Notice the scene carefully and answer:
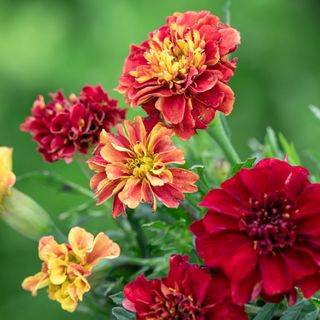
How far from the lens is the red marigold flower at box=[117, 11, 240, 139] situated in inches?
16.3

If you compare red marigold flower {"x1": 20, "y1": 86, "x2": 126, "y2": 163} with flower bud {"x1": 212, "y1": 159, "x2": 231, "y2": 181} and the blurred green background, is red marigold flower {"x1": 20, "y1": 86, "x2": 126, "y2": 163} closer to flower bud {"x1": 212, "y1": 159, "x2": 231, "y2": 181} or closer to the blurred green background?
flower bud {"x1": 212, "y1": 159, "x2": 231, "y2": 181}

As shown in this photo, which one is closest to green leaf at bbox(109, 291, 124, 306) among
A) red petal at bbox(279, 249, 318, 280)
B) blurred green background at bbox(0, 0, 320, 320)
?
red petal at bbox(279, 249, 318, 280)

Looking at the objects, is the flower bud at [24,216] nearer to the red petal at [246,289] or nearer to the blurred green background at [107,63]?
the red petal at [246,289]

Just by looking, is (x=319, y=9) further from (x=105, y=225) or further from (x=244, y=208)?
(x=244, y=208)

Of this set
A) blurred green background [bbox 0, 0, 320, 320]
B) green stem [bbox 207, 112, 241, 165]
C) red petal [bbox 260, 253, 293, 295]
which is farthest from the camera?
blurred green background [bbox 0, 0, 320, 320]

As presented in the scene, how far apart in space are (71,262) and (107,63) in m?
1.03

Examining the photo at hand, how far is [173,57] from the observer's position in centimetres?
43

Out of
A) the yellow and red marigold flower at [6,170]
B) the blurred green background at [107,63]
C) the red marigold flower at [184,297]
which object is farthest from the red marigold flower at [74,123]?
the blurred green background at [107,63]

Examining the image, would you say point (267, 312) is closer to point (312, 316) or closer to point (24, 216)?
point (312, 316)

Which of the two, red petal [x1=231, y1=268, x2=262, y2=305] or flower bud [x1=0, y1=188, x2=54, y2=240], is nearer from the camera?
red petal [x1=231, y1=268, x2=262, y2=305]

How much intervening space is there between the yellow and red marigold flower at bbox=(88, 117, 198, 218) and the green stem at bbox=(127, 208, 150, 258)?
A: 0.41ft

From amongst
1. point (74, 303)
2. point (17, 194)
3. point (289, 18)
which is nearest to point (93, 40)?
point (289, 18)

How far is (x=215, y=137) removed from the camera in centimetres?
48

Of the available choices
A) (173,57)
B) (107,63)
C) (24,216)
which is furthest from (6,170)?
(107,63)
